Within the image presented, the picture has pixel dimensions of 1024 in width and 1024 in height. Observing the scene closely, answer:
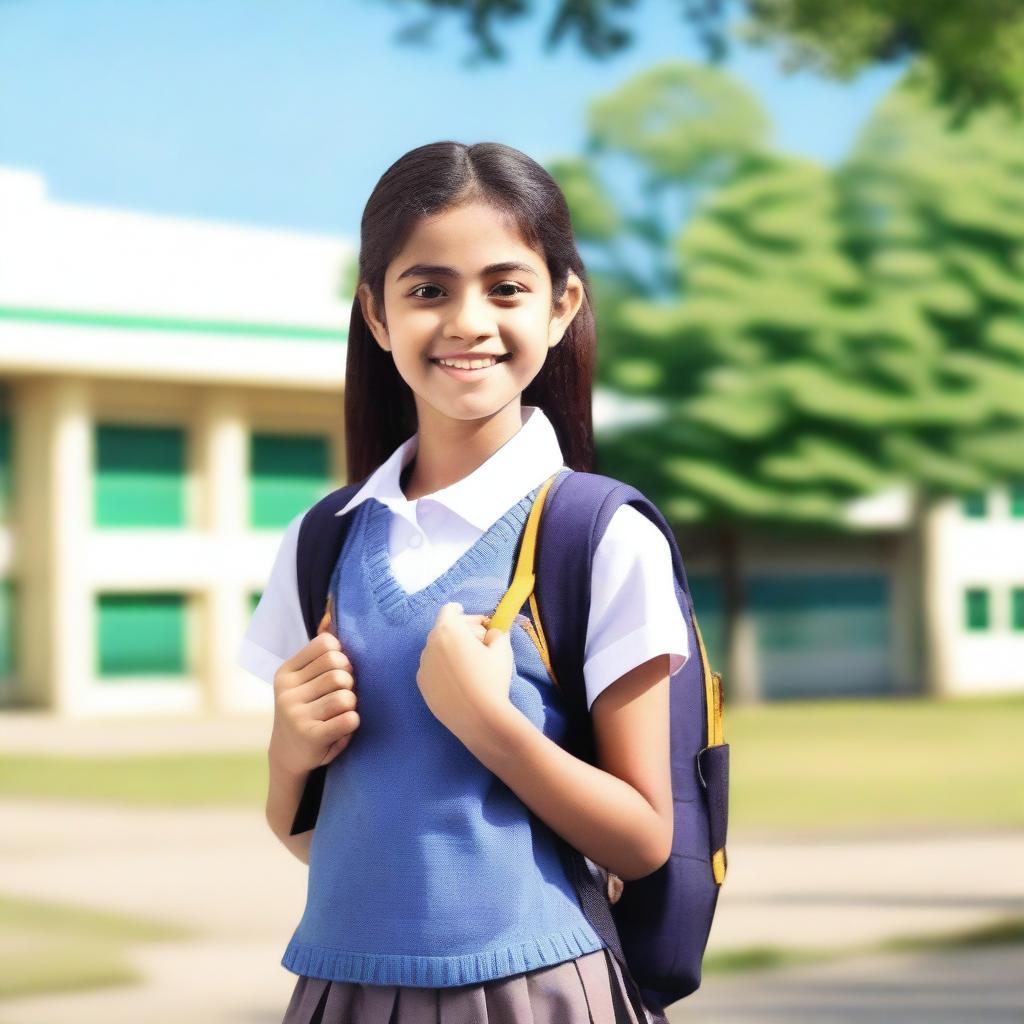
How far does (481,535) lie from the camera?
6.33 ft

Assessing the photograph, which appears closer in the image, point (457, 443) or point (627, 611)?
point (627, 611)

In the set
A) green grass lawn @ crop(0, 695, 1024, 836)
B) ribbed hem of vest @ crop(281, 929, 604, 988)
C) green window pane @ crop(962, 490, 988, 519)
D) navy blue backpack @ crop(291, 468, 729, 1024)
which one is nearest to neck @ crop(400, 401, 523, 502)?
navy blue backpack @ crop(291, 468, 729, 1024)

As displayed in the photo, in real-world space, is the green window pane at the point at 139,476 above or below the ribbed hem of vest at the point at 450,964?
above

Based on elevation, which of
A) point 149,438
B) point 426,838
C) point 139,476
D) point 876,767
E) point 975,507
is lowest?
point 876,767

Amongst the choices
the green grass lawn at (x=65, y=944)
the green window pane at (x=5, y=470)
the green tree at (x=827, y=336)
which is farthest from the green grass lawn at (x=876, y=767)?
the green window pane at (x=5, y=470)

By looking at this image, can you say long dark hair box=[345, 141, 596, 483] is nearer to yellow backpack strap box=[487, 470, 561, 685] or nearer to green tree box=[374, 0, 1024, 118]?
yellow backpack strap box=[487, 470, 561, 685]

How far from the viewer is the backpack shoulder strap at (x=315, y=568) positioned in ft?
6.63

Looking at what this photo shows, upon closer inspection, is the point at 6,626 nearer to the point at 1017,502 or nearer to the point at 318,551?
the point at 1017,502

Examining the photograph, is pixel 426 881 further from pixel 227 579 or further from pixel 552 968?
pixel 227 579

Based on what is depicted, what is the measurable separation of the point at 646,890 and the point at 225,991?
4248 millimetres

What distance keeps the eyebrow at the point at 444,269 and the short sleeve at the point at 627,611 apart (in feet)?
0.92

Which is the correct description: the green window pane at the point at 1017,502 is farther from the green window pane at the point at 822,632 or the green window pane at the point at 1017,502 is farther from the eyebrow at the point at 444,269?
the eyebrow at the point at 444,269

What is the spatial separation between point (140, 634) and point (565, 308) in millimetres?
23864

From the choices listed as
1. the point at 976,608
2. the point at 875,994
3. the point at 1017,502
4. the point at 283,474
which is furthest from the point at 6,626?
the point at 875,994
